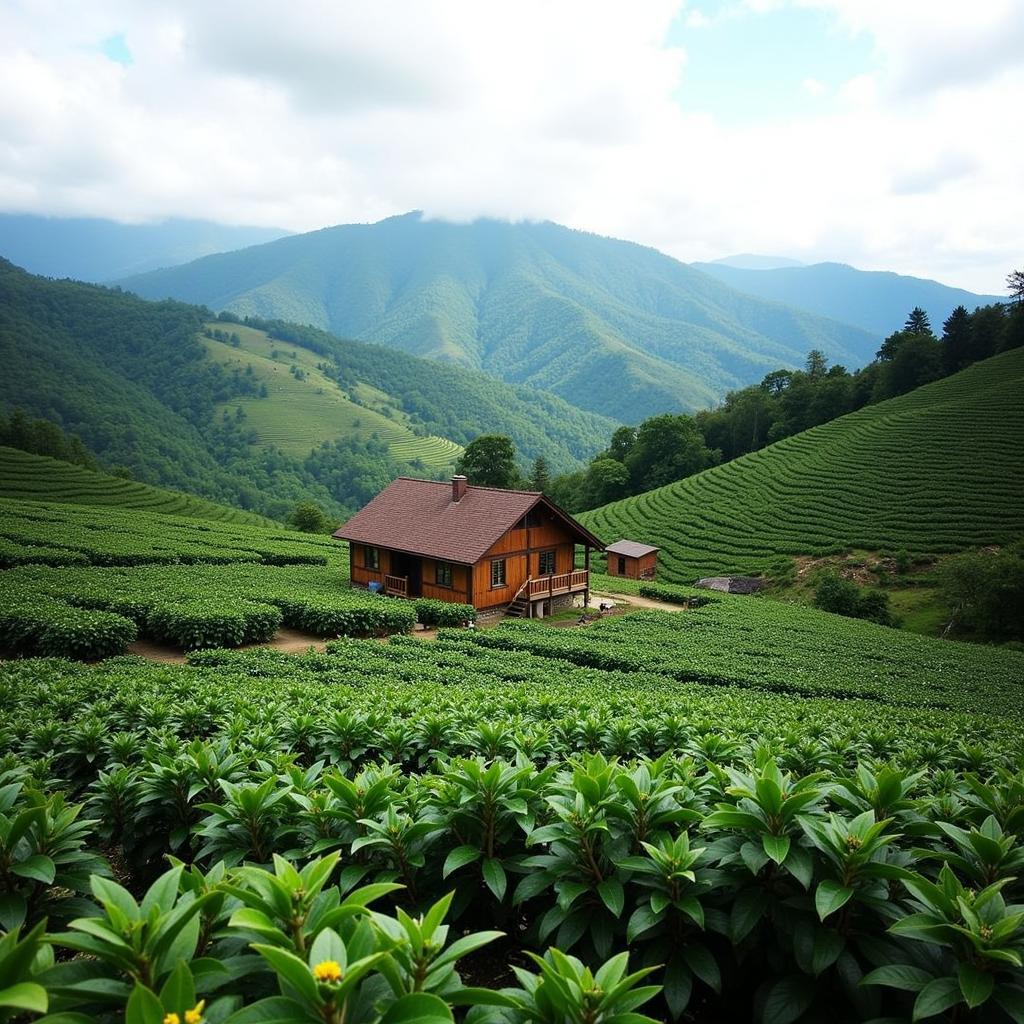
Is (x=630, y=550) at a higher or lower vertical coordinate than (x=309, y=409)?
lower

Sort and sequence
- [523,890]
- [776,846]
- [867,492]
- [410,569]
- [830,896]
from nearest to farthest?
[830,896], [776,846], [523,890], [410,569], [867,492]

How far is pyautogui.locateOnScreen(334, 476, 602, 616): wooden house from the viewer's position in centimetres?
2638

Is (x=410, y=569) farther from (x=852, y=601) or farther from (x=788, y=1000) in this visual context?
(x=788, y=1000)

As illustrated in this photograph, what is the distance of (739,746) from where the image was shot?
555 cm

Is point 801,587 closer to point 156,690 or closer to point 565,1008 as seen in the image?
point 156,690

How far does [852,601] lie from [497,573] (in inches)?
886

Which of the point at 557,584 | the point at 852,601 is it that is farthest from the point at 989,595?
the point at 557,584

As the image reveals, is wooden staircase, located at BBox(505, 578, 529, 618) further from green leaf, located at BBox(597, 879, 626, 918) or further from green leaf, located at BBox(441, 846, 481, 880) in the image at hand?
green leaf, located at BBox(597, 879, 626, 918)

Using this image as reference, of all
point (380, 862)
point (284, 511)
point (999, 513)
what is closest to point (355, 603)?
point (380, 862)

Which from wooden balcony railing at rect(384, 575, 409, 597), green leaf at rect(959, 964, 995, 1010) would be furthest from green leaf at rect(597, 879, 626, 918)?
wooden balcony railing at rect(384, 575, 409, 597)

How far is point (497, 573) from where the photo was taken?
27.0 meters

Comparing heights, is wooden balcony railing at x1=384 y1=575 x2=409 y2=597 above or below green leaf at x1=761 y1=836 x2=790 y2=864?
below

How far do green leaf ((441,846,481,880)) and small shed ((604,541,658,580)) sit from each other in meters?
40.8

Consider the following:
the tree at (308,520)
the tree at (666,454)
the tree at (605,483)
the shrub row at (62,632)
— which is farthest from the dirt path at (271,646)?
the tree at (666,454)
